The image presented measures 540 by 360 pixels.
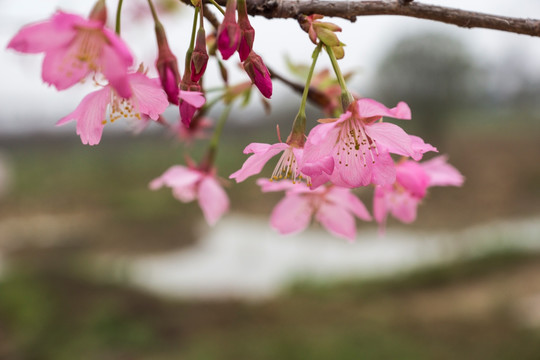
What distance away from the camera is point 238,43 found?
1.19 feet

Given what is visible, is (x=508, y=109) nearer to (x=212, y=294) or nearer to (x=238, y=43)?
(x=212, y=294)

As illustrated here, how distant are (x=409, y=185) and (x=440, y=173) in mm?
99

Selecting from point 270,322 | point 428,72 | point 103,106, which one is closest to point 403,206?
point 103,106

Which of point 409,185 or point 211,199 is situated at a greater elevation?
point 409,185

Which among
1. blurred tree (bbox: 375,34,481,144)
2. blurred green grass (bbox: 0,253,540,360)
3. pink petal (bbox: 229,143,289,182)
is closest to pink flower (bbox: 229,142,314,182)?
pink petal (bbox: 229,143,289,182)

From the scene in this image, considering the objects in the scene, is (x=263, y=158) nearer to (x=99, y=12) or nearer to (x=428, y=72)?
(x=99, y=12)

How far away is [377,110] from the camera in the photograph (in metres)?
0.37

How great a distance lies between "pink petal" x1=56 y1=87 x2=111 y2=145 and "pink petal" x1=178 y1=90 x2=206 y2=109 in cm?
8

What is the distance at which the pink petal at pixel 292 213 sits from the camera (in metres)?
0.63

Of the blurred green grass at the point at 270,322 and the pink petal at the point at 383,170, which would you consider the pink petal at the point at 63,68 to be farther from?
the blurred green grass at the point at 270,322

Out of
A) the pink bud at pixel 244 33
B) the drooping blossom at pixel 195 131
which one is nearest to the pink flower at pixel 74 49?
the pink bud at pixel 244 33

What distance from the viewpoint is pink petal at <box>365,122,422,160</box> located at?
0.38 meters

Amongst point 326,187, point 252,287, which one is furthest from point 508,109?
point 326,187

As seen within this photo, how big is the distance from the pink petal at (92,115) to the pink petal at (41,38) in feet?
0.21
